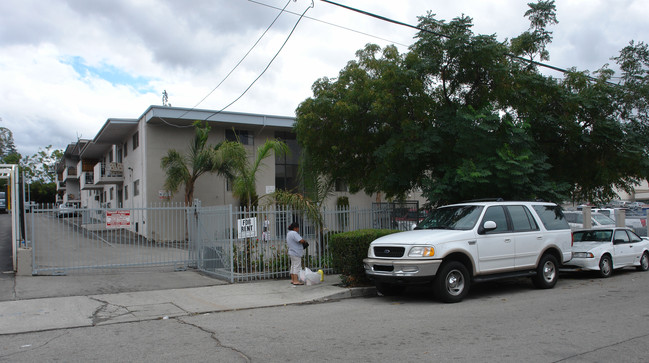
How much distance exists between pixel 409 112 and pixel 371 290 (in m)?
5.21


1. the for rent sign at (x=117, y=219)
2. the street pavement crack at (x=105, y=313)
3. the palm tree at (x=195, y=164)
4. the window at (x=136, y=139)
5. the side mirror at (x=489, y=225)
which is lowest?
the street pavement crack at (x=105, y=313)

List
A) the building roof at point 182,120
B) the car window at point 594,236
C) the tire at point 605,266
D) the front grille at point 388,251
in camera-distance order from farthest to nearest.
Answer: the building roof at point 182,120, the car window at point 594,236, the tire at point 605,266, the front grille at point 388,251

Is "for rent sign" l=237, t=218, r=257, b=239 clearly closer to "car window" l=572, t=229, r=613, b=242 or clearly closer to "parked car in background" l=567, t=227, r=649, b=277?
"parked car in background" l=567, t=227, r=649, b=277

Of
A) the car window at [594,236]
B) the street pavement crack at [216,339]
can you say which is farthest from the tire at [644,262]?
the street pavement crack at [216,339]

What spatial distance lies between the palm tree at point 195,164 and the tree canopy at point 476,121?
10.1m

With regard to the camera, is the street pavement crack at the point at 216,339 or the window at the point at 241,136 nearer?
the street pavement crack at the point at 216,339

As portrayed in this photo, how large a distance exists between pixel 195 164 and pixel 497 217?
679 inches

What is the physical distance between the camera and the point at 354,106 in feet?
44.0

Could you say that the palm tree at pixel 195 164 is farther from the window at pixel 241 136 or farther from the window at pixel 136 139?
the window at pixel 136 139

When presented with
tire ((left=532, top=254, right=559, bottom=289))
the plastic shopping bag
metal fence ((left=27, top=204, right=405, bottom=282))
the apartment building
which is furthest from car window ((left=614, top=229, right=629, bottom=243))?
the apartment building

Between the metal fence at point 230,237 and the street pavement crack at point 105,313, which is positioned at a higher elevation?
the metal fence at point 230,237

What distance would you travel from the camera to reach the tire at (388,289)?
9.91 m

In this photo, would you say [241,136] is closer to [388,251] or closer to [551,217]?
[551,217]

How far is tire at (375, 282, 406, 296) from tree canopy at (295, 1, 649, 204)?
3.09 metres
